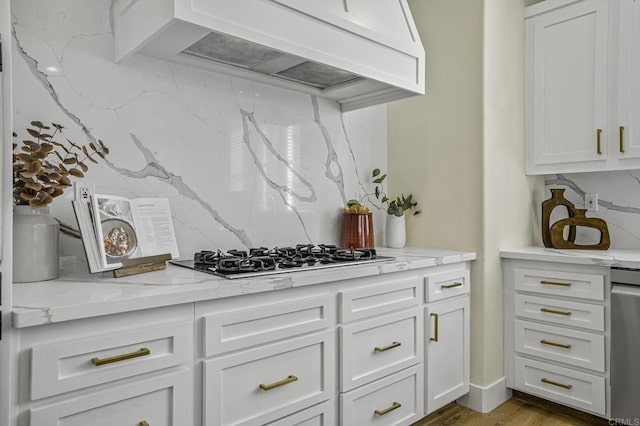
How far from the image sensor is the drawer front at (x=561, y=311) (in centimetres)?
221

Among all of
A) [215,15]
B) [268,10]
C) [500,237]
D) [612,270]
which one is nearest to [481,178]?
[500,237]

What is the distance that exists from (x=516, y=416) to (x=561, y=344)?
1.51 feet

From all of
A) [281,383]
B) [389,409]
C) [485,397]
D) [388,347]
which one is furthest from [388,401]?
[485,397]

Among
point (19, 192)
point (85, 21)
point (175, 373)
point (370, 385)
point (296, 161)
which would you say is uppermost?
point (85, 21)

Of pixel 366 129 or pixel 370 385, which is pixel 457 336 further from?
pixel 366 129

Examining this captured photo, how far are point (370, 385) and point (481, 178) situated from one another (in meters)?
1.29

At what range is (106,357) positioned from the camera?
1.16 meters

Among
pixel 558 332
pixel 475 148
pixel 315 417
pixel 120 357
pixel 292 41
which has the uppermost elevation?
pixel 292 41

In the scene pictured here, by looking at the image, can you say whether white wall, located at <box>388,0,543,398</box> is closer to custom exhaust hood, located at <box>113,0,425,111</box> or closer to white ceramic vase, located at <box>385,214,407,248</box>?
white ceramic vase, located at <box>385,214,407,248</box>

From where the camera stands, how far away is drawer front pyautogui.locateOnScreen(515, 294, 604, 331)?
2.21 meters

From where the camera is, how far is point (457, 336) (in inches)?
92.4

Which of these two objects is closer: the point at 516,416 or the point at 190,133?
the point at 190,133

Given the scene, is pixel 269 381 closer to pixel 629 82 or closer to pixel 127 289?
pixel 127 289

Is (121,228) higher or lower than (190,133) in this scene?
lower
